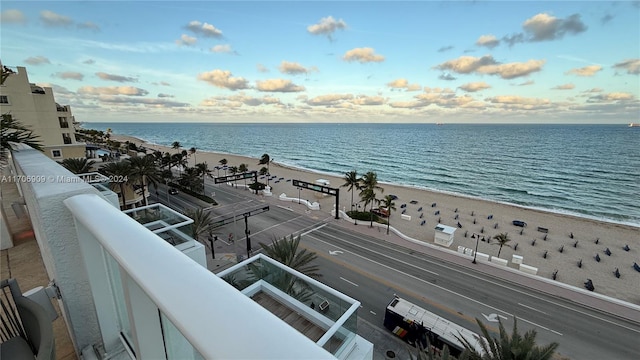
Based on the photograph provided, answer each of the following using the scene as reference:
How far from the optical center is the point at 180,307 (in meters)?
1.06

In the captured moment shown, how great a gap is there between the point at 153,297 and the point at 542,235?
3992 cm

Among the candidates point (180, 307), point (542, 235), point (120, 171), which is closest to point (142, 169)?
point (120, 171)

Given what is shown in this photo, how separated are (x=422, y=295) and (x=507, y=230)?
20.5 meters

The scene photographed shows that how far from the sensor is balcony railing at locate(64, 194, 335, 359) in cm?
89

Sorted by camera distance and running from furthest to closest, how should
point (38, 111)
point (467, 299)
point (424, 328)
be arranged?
1. point (38, 111)
2. point (467, 299)
3. point (424, 328)

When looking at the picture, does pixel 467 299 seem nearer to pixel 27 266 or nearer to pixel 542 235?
pixel 542 235

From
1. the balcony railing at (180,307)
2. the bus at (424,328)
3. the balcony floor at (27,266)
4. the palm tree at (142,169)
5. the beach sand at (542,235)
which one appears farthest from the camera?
the palm tree at (142,169)

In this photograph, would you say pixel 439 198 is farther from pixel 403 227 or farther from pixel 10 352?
pixel 10 352

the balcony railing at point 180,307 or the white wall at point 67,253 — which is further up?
the balcony railing at point 180,307

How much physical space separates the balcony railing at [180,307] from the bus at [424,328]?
45.5 feet

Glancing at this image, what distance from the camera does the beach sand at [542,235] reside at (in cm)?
2298

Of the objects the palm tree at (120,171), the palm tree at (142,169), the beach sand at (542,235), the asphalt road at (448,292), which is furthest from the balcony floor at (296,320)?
the palm tree at (142,169)

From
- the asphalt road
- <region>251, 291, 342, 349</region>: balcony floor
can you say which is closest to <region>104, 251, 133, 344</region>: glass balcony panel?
<region>251, 291, 342, 349</region>: balcony floor

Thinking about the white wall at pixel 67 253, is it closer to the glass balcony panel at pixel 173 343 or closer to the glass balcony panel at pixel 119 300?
the glass balcony panel at pixel 119 300
